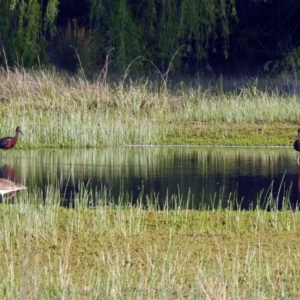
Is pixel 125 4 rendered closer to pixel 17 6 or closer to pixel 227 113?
pixel 17 6

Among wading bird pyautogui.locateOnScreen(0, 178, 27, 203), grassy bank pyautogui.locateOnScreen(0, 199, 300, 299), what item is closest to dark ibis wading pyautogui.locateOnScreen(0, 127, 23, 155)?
wading bird pyautogui.locateOnScreen(0, 178, 27, 203)

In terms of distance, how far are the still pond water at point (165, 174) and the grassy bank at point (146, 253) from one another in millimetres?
735

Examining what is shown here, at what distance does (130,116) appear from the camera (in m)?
19.1

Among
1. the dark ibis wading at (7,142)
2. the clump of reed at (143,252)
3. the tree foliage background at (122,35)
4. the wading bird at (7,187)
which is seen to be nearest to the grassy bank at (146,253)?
the clump of reed at (143,252)

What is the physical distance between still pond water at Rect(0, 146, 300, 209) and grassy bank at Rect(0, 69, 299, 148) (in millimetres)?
806

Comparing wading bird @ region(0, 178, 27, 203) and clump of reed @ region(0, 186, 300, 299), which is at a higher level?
wading bird @ region(0, 178, 27, 203)

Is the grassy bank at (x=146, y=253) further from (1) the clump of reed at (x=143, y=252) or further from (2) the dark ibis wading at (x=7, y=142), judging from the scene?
(2) the dark ibis wading at (x=7, y=142)

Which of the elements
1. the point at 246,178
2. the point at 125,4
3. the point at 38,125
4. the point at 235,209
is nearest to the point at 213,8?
the point at 125,4

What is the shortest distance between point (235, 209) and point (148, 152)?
239 inches

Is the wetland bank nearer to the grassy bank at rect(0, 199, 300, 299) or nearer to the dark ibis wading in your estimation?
the grassy bank at rect(0, 199, 300, 299)

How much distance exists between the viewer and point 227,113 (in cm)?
1988

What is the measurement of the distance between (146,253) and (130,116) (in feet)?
37.9

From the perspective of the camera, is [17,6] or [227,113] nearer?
[227,113]

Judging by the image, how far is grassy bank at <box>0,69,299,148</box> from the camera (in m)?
17.8
